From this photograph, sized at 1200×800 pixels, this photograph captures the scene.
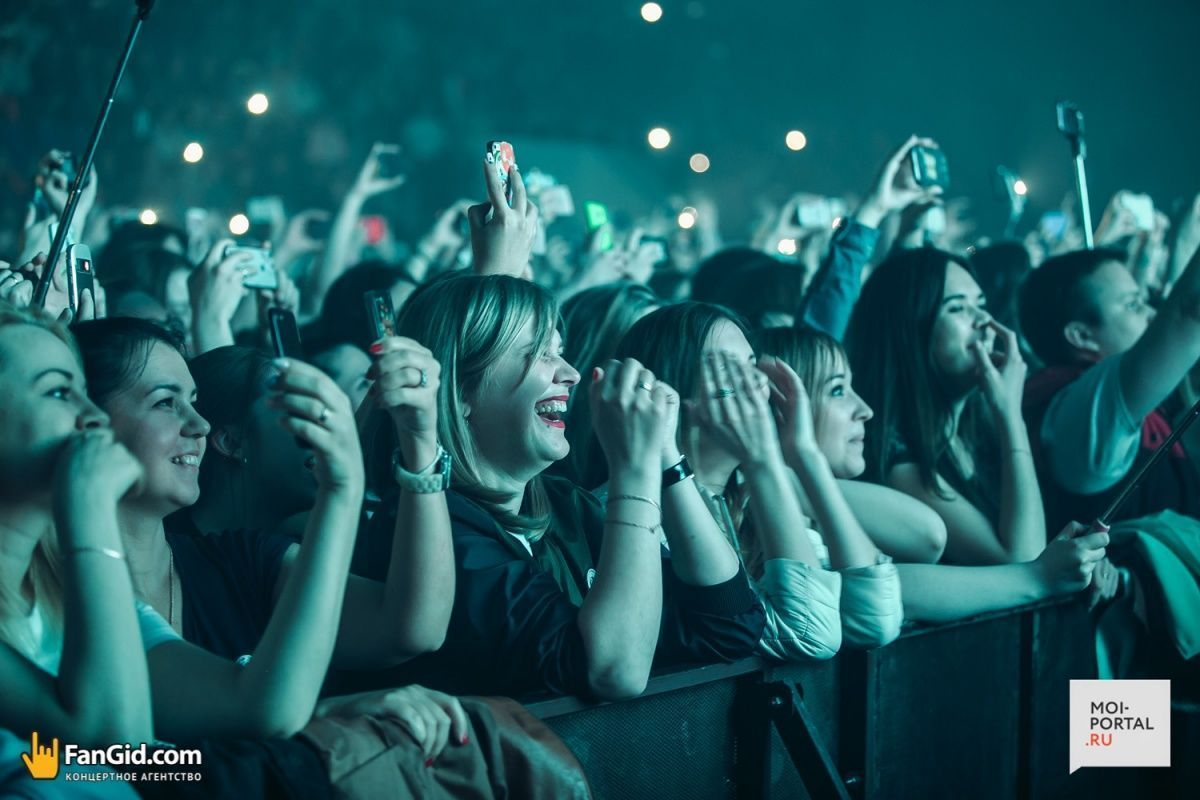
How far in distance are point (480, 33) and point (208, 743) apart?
12.0 meters

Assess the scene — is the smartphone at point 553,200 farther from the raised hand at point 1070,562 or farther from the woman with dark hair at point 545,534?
the raised hand at point 1070,562

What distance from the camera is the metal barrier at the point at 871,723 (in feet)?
6.00

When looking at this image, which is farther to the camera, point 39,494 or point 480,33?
point 480,33

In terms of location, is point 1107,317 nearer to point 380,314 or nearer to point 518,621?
point 518,621

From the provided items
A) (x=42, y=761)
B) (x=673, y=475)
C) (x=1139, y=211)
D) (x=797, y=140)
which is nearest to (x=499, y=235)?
(x=673, y=475)

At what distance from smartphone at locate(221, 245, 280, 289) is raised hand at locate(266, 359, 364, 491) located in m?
1.77

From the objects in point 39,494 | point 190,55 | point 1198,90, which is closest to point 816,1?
point 1198,90

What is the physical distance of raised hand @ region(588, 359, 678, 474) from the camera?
1834 mm

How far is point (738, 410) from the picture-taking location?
2.19 m

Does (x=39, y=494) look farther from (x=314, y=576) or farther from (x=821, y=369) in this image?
(x=821, y=369)

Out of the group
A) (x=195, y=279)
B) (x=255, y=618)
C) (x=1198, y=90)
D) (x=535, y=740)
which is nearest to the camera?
(x=535, y=740)

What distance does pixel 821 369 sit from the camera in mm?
2658

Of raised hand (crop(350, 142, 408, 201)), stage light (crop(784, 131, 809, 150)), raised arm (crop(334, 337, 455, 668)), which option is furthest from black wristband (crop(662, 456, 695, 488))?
stage light (crop(784, 131, 809, 150))

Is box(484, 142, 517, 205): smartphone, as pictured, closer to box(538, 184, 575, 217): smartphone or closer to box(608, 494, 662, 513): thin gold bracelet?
box(608, 494, 662, 513): thin gold bracelet
